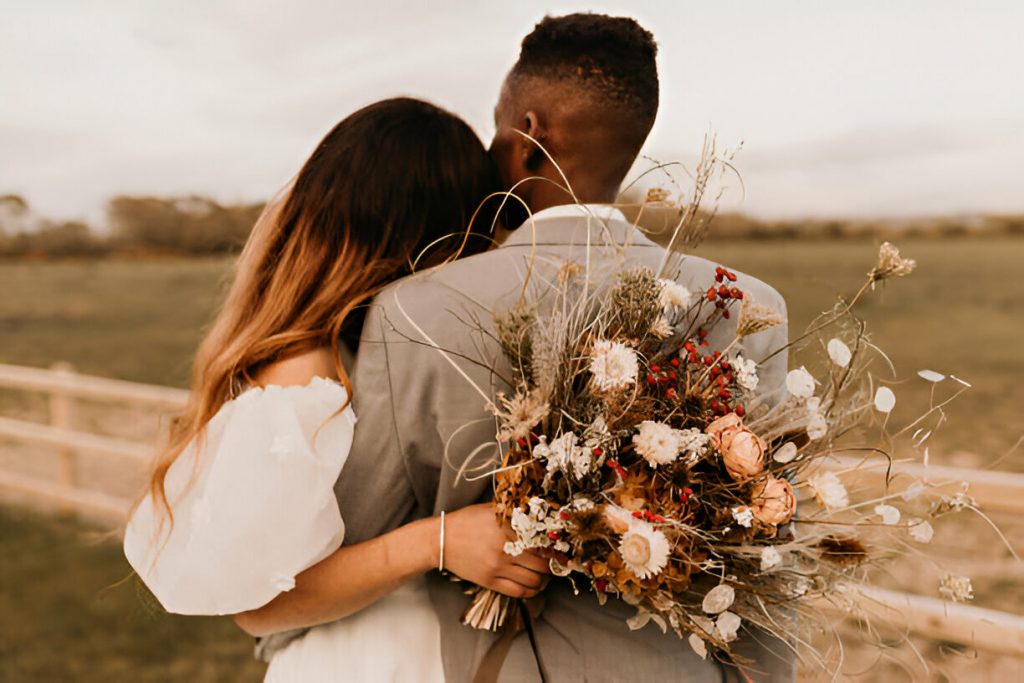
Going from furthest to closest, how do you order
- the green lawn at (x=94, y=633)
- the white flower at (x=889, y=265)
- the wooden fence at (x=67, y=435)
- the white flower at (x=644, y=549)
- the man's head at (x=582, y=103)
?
the wooden fence at (x=67, y=435) → the green lawn at (x=94, y=633) → the man's head at (x=582, y=103) → the white flower at (x=889, y=265) → the white flower at (x=644, y=549)

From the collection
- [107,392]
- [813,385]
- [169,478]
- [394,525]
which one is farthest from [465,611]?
[107,392]

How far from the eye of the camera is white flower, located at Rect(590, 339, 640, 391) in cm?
121

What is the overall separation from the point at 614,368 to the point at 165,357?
81.5 feet

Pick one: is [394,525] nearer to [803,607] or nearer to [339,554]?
[339,554]

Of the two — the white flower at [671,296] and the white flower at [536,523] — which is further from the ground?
the white flower at [671,296]

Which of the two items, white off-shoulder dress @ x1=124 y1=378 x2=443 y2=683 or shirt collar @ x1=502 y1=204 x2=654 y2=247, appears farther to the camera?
shirt collar @ x1=502 y1=204 x2=654 y2=247

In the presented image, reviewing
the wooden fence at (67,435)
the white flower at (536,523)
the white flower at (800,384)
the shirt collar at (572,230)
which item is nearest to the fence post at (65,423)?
the wooden fence at (67,435)

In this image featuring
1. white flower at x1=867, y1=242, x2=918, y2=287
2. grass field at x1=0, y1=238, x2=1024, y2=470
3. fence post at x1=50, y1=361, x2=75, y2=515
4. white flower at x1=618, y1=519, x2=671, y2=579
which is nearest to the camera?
white flower at x1=618, y1=519, x2=671, y2=579

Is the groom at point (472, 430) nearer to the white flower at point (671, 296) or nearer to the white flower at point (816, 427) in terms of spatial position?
the white flower at point (671, 296)

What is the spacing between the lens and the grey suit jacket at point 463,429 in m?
1.47

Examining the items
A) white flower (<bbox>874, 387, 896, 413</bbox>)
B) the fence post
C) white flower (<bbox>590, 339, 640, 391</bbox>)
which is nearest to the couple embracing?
white flower (<bbox>590, 339, 640, 391</bbox>)

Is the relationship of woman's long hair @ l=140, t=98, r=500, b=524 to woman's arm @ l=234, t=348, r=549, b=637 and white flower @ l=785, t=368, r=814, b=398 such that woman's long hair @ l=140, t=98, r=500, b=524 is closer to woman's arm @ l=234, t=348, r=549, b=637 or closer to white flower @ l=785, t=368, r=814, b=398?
woman's arm @ l=234, t=348, r=549, b=637

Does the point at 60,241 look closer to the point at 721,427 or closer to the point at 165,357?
the point at 165,357

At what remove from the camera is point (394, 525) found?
1.64m
